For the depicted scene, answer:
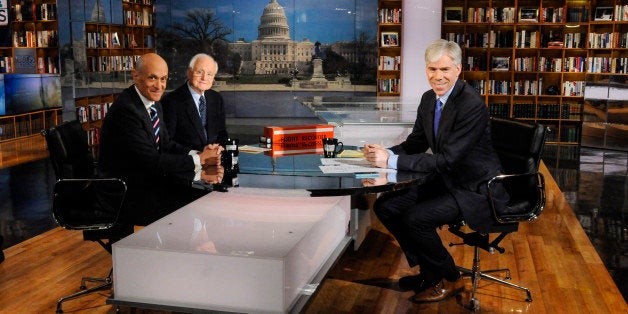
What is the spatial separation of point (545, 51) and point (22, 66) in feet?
27.2

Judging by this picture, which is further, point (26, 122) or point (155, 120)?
point (26, 122)

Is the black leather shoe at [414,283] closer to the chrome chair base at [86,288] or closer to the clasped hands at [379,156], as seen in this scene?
the clasped hands at [379,156]

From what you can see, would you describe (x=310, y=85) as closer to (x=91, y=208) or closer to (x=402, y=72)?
(x=402, y=72)

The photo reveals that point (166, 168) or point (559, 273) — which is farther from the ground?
point (166, 168)

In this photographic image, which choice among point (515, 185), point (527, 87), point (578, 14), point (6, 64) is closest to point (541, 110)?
point (527, 87)

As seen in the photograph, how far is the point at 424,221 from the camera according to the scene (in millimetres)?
3078

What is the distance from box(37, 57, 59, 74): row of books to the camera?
10453 mm

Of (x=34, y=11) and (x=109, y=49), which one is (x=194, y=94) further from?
(x=34, y=11)

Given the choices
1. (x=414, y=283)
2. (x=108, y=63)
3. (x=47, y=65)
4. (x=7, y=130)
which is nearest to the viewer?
(x=414, y=283)

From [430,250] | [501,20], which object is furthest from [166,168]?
[501,20]

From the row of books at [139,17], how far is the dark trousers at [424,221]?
845 cm

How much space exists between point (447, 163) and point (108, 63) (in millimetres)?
8125

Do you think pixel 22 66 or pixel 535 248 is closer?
pixel 535 248

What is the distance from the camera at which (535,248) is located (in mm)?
4238
